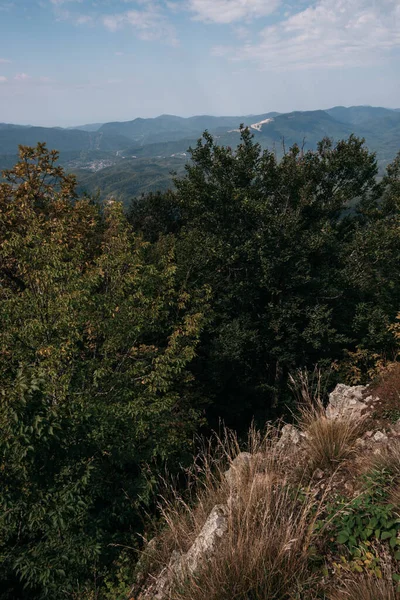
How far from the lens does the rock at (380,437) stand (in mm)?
5582

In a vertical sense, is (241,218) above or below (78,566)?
above

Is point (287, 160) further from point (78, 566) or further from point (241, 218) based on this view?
point (78, 566)

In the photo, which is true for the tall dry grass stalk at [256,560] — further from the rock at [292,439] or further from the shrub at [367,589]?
the rock at [292,439]

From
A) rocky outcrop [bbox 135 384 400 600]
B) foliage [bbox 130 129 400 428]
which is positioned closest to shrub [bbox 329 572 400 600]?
rocky outcrop [bbox 135 384 400 600]

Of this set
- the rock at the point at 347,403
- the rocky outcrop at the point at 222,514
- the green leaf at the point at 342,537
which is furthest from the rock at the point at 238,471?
the rock at the point at 347,403

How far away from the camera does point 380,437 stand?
577cm

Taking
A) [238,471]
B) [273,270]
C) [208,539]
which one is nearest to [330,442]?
[238,471]

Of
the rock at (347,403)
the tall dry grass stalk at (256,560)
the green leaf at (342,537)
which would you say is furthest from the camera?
the rock at (347,403)

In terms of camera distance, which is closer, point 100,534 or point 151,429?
point 100,534

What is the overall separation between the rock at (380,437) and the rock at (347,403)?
0.50 m

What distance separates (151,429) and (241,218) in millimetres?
11118

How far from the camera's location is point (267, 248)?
1570cm

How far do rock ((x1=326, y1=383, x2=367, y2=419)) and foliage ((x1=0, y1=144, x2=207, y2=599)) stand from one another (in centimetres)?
381

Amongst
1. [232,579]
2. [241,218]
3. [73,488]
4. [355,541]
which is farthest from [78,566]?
[241,218]
